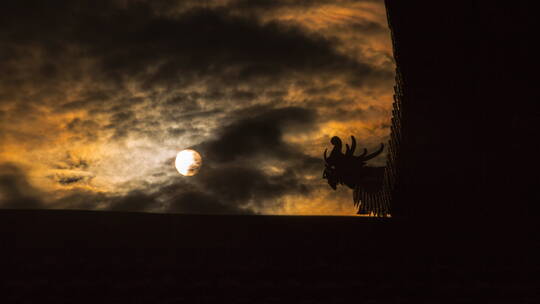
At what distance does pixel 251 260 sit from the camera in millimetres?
3395

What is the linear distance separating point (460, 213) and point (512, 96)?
1.67m

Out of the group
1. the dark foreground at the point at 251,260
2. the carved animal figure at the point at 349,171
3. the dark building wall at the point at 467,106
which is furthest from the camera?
the carved animal figure at the point at 349,171

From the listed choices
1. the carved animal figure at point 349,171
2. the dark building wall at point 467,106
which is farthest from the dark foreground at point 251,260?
the carved animal figure at point 349,171

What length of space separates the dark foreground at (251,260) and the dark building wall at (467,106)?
6.46 feet

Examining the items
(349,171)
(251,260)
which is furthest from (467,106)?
(349,171)

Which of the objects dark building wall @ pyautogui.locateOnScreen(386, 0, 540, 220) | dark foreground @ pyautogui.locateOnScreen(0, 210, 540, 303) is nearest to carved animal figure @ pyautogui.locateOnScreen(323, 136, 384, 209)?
dark building wall @ pyautogui.locateOnScreen(386, 0, 540, 220)

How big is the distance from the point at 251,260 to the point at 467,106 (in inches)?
164

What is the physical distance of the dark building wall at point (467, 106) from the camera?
5863 mm

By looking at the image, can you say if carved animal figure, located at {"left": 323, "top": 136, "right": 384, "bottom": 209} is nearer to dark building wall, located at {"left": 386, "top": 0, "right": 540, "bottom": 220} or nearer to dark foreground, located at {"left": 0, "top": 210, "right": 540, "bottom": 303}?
dark building wall, located at {"left": 386, "top": 0, "right": 540, "bottom": 220}

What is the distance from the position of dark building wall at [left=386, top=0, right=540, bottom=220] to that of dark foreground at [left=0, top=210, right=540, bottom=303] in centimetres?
197

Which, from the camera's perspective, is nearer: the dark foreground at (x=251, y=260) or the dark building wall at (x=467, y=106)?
the dark foreground at (x=251, y=260)

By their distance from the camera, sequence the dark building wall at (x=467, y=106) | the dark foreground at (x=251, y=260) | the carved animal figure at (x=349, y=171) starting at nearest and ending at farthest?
the dark foreground at (x=251, y=260)
the dark building wall at (x=467, y=106)
the carved animal figure at (x=349, y=171)

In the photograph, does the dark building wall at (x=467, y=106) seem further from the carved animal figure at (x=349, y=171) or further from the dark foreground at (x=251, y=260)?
the carved animal figure at (x=349, y=171)

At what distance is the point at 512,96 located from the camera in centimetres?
598
